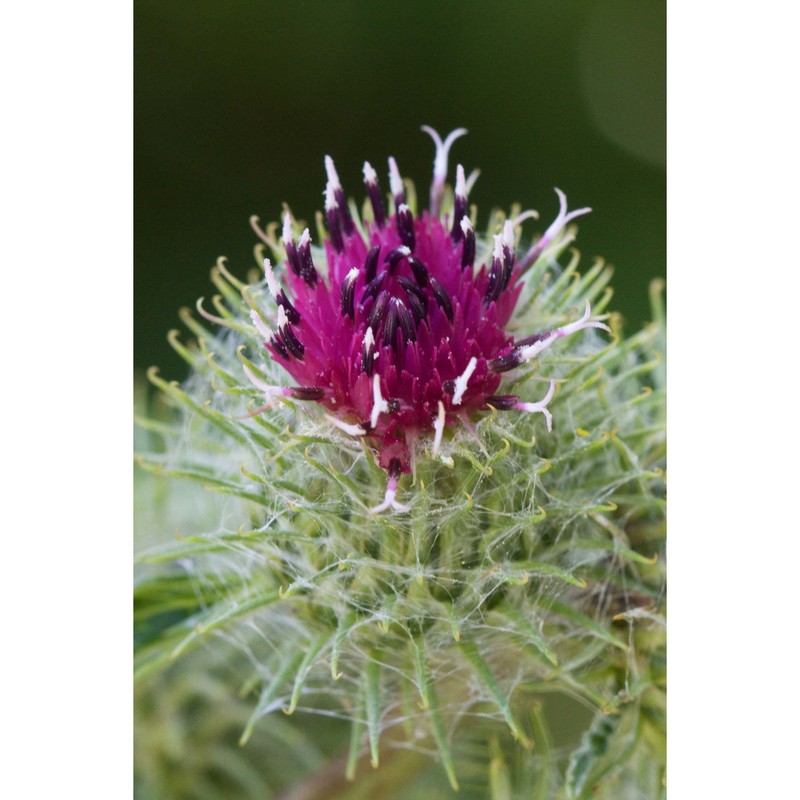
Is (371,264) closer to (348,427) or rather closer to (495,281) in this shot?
(495,281)

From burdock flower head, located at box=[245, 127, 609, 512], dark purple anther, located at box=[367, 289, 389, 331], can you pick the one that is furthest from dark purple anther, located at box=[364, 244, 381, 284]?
dark purple anther, located at box=[367, 289, 389, 331]

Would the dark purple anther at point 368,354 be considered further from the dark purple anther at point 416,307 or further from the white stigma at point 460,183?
the white stigma at point 460,183

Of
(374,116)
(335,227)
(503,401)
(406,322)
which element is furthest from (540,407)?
(374,116)

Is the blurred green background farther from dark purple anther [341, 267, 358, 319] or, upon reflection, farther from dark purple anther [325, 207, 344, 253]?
dark purple anther [341, 267, 358, 319]

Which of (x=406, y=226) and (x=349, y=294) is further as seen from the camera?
(x=406, y=226)

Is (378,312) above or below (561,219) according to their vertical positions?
below

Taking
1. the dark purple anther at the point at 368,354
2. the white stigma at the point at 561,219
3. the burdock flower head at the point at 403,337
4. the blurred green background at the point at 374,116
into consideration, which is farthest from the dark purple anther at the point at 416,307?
the blurred green background at the point at 374,116
